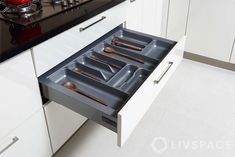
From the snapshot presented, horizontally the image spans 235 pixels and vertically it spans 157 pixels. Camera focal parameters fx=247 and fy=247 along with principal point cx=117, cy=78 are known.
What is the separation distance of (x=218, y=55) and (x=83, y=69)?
60.4 inches

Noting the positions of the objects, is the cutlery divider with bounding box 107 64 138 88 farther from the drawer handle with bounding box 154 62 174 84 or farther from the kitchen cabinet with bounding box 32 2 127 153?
the kitchen cabinet with bounding box 32 2 127 153

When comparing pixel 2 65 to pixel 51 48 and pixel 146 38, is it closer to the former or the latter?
pixel 51 48

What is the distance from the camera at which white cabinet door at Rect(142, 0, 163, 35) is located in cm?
196

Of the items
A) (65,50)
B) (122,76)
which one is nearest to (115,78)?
(122,76)

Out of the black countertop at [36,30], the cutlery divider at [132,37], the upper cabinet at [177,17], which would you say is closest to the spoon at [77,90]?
the black countertop at [36,30]

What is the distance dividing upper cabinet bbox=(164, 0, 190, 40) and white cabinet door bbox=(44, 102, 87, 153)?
1.41m

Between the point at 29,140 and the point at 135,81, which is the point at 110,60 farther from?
the point at 29,140

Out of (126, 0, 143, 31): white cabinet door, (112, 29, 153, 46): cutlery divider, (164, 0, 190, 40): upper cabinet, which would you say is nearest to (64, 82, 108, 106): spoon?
(112, 29, 153, 46): cutlery divider

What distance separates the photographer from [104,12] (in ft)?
4.50

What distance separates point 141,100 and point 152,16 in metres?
1.30

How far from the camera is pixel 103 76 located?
3.92 feet

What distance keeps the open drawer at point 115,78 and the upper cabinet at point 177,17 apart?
0.98m

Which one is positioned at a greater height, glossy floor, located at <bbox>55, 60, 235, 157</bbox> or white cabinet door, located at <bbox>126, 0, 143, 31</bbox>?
white cabinet door, located at <bbox>126, 0, 143, 31</bbox>

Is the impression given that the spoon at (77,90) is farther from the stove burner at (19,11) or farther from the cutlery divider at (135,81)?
the stove burner at (19,11)
